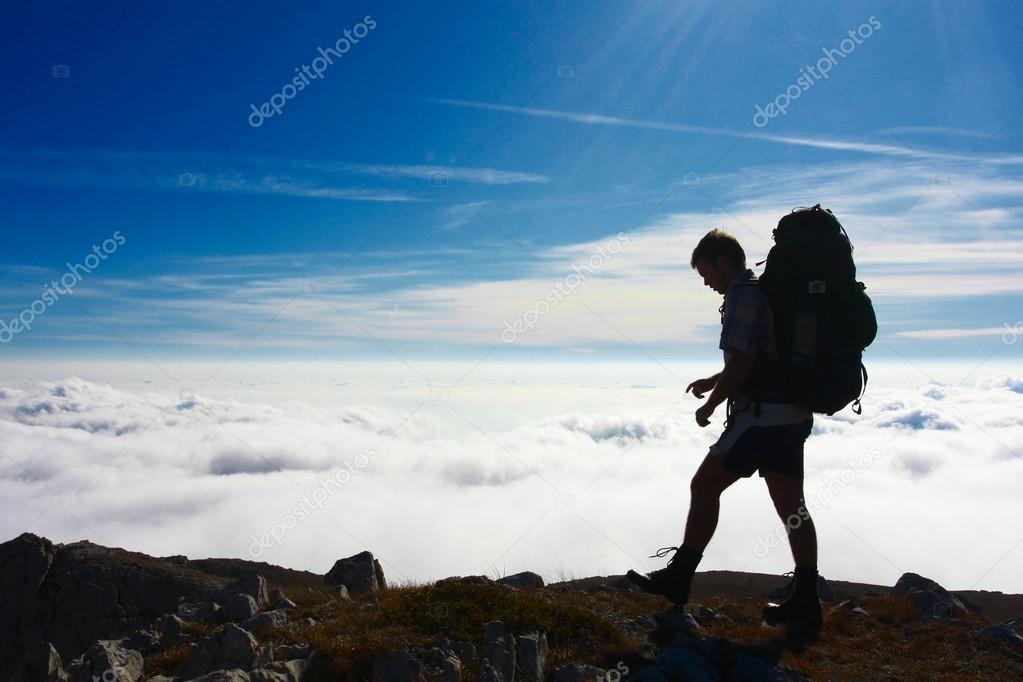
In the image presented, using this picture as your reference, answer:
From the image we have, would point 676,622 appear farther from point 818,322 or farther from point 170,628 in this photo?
point 170,628

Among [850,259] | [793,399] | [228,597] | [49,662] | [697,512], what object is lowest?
[49,662]

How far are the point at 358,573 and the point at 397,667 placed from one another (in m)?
5.52

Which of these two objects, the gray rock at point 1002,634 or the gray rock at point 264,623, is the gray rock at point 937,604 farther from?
the gray rock at point 264,623

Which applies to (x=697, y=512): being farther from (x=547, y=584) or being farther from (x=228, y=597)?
(x=228, y=597)

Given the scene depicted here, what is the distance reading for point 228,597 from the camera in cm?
818

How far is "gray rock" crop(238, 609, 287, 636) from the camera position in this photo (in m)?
6.98

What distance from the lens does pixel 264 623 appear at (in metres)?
7.06

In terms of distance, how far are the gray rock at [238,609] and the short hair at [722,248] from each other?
6.00m

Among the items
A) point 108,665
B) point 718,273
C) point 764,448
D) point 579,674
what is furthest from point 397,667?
point 718,273

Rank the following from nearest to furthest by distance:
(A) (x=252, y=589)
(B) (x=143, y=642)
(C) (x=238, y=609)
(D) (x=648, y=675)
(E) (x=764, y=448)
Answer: (D) (x=648, y=675) < (E) (x=764, y=448) < (B) (x=143, y=642) < (C) (x=238, y=609) < (A) (x=252, y=589)

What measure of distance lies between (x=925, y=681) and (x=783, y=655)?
1251mm

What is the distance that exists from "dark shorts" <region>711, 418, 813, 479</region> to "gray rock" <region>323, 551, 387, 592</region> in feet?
21.4

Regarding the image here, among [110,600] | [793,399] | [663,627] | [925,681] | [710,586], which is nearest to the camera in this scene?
→ [793,399]

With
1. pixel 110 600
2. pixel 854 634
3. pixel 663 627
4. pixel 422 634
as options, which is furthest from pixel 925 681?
pixel 110 600
